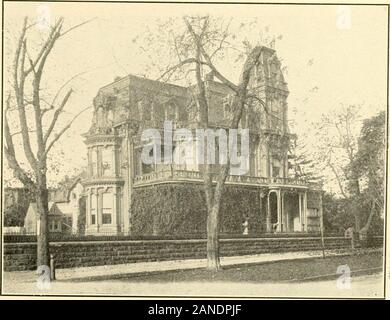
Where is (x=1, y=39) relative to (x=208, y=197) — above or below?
above

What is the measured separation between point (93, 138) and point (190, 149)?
219 centimetres

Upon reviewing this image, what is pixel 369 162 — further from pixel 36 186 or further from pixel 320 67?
pixel 36 186

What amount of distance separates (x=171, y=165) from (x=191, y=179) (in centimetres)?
56

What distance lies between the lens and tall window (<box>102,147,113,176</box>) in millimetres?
14028

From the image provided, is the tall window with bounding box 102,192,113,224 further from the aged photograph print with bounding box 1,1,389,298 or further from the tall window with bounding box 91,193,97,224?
the tall window with bounding box 91,193,97,224

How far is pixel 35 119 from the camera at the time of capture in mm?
13828

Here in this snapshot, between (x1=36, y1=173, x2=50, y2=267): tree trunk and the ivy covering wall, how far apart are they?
6.30ft

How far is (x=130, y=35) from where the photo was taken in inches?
544

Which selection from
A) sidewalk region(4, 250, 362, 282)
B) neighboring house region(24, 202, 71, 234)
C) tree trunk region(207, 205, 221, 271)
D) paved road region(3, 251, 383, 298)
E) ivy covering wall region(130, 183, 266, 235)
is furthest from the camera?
ivy covering wall region(130, 183, 266, 235)

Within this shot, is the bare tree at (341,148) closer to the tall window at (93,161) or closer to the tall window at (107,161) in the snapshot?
the tall window at (107,161)

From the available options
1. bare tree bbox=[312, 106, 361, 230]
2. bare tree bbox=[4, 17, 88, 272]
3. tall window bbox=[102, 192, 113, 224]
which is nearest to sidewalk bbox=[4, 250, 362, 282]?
bare tree bbox=[4, 17, 88, 272]

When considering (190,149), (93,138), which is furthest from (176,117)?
(93,138)

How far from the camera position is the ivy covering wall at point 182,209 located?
46.7ft
